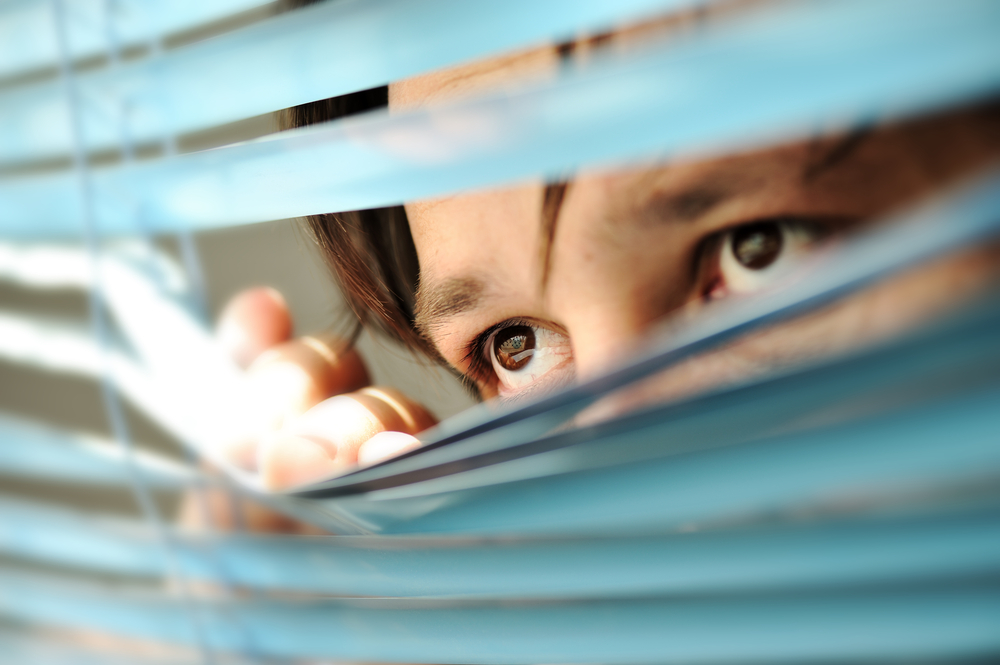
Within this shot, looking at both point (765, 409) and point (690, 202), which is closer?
point (765, 409)

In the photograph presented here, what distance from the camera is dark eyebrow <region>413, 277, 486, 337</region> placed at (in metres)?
0.53

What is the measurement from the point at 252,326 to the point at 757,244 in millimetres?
520

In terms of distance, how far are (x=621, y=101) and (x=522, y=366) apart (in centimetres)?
42

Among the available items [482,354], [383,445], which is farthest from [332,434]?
[482,354]

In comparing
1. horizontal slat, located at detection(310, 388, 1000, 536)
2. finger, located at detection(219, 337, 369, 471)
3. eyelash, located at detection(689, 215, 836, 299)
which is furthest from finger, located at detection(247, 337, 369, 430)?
eyelash, located at detection(689, 215, 836, 299)

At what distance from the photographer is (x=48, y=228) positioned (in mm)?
493

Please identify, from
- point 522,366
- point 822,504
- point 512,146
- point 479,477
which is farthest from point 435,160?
point 522,366

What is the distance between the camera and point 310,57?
36 centimetres

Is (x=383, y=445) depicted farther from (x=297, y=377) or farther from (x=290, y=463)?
(x=297, y=377)

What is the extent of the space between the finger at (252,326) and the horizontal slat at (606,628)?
264 mm

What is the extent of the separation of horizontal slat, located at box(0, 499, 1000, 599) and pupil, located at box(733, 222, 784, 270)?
217 millimetres

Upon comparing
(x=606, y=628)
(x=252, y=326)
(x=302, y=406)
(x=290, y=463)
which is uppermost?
(x=252, y=326)

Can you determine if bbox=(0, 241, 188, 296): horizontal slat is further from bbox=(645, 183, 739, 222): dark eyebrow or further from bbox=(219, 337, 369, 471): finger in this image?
bbox=(645, 183, 739, 222): dark eyebrow

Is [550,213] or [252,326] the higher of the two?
[252,326]
